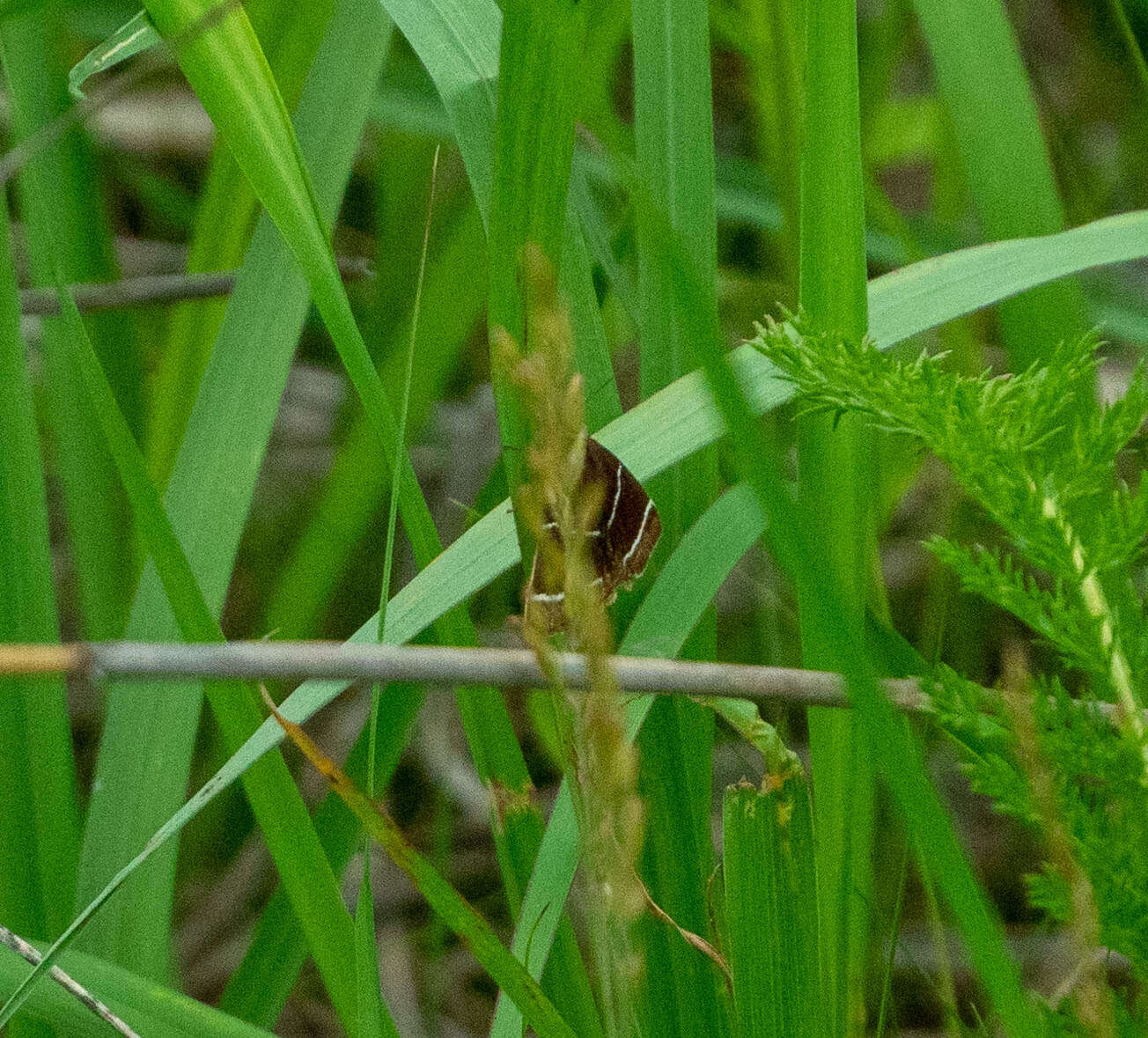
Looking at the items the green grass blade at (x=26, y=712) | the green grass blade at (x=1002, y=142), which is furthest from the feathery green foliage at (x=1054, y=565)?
the green grass blade at (x=26, y=712)

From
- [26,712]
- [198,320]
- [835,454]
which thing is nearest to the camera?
[835,454]

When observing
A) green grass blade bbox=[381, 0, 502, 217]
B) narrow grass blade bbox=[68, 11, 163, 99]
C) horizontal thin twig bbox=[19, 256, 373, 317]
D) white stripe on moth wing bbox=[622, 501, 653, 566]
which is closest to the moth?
white stripe on moth wing bbox=[622, 501, 653, 566]

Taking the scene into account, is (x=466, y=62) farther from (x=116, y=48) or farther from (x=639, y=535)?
(x=639, y=535)

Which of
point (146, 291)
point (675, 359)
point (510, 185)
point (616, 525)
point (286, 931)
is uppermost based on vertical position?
point (146, 291)

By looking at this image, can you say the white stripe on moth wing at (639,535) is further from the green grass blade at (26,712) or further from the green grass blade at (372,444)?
the green grass blade at (372,444)

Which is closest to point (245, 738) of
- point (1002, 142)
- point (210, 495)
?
point (210, 495)

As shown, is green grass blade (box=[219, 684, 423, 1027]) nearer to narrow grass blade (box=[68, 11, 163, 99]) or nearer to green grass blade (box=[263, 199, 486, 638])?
green grass blade (box=[263, 199, 486, 638])
